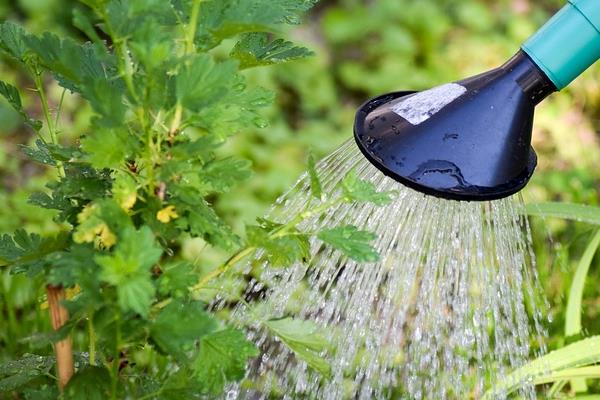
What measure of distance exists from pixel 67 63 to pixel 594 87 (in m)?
2.46

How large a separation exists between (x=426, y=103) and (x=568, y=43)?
20cm

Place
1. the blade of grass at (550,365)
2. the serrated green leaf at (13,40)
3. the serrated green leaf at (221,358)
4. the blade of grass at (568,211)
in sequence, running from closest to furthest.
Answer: the serrated green leaf at (221,358), the serrated green leaf at (13,40), the blade of grass at (550,365), the blade of grass at (568,211)

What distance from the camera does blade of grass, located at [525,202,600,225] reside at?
1.64 metres

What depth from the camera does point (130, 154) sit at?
36.1 inches

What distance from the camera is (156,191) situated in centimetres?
94

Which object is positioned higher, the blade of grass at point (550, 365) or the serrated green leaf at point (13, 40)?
the serrated green leaf at point (13, 40)

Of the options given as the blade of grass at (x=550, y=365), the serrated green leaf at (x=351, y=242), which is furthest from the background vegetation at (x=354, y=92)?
the serrated green leaf at (x=351, y=242)

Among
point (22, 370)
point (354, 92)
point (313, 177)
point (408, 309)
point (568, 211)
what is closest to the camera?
point (313, 177)

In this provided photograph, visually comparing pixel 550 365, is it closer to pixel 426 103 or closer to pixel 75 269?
pixel 426 103

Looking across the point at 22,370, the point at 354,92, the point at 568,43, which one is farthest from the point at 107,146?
the point at 354,92

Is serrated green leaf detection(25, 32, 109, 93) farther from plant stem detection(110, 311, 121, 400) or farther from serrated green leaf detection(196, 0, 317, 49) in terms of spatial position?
plant stem detection(110, 311, 121, 400)

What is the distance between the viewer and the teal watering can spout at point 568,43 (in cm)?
113

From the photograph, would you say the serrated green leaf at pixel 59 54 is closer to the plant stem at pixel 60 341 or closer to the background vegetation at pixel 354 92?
the plant stem at pixel 60 341

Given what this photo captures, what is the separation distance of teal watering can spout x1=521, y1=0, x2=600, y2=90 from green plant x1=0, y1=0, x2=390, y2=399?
0.33m
